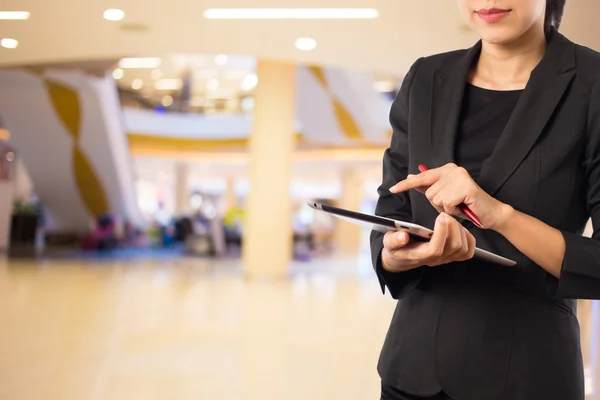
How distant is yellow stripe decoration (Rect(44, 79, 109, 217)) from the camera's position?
13656 millimetres

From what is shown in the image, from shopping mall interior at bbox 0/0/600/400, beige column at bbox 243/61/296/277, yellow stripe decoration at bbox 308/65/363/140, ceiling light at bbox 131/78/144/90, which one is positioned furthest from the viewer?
ceiling light at bbox 131/78/144/90

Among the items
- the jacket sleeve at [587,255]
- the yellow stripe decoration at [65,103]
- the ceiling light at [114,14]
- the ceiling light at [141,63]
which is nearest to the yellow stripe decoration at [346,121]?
the ceiling light at [141,63]

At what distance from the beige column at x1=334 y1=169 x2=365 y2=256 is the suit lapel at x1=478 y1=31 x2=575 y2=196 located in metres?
23.5

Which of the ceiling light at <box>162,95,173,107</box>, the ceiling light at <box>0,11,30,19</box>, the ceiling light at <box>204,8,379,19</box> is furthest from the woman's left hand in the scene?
the ceiling light at <box>162,95,173,107</box>

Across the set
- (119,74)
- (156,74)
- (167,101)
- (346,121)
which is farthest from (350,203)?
(119,74)

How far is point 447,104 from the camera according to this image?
1.19m

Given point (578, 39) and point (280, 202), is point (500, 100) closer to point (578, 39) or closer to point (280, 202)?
point (578, 39)

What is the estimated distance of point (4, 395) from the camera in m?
4.22

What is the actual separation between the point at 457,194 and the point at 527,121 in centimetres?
21

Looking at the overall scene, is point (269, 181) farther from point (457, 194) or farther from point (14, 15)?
point (457, 194)

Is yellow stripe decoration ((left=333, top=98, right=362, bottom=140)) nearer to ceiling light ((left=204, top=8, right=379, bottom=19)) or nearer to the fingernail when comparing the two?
ceiling light ((left=204, top=8, right=379, bottom=19))

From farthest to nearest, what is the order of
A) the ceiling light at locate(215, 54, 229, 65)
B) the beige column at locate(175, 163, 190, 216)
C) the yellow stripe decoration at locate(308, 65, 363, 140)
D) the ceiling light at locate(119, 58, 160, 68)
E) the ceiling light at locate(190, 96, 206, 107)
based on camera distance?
the beige column at locate(175, 163, 190, 216) < the ceiling light at locate(190, 96, 206, 107) < the ceiling light at locate(215, 54, 229, 65) < the ceiling light at locate(119, 58, 160, 68) < the yellow stripe decoration at locate(308, 65, 363, 140)

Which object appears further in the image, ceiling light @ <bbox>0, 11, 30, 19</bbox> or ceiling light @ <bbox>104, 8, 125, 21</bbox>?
ceiling light @ <bbox>104, 8, 125, 21</bbox>

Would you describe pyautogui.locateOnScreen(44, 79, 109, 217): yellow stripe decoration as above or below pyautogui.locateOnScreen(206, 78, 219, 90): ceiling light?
below
